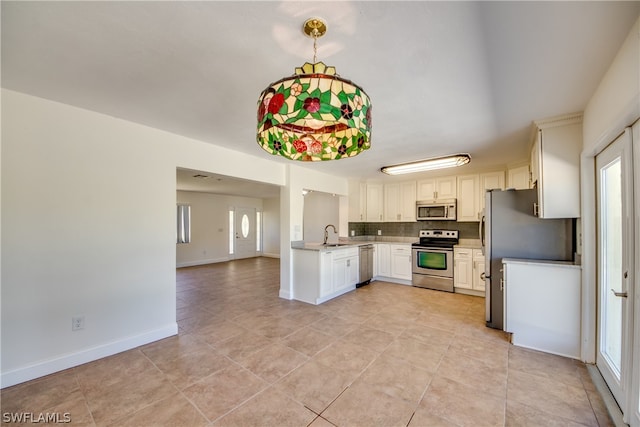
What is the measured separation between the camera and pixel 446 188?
503 cm

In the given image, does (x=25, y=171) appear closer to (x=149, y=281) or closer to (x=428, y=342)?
(x=149, y=281)

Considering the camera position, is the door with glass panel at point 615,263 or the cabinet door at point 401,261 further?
the cabinet door at point 401,261

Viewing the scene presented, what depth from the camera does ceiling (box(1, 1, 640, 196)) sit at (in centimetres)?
123

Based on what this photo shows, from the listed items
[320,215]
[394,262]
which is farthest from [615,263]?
[320,215]

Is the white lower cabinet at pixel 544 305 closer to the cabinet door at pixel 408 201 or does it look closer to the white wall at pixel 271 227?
the cabinet door at pixel 408 201

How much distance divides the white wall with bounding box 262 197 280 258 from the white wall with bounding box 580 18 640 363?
801 centimetres

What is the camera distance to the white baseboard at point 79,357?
79.4 inches

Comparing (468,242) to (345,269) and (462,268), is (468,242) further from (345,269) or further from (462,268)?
(345,269)

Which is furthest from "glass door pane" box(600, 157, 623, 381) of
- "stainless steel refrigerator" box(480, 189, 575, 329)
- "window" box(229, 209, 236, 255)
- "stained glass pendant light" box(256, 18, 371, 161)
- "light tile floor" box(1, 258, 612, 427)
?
"window" box(229, 209, 236, 255)

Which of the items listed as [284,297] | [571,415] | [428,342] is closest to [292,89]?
[571,415]

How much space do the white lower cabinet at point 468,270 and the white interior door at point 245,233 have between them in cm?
683

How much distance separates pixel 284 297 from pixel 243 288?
1.13 m

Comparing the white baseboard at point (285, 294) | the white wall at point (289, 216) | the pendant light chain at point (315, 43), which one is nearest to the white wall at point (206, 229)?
the white baseboard at point (285, 294)

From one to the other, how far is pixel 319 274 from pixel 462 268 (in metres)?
2.60
